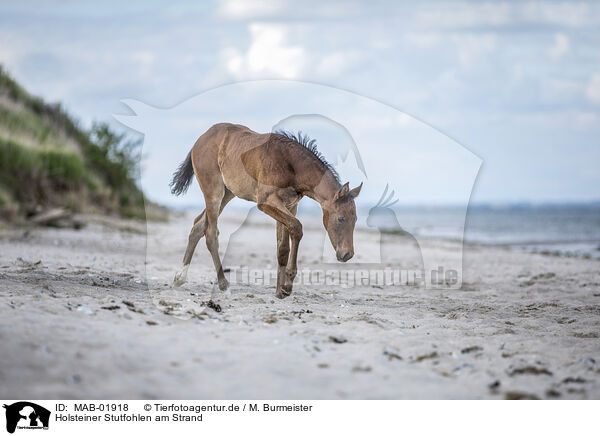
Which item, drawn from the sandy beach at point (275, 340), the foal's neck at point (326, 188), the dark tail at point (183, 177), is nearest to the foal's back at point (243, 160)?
the foal's neck at point (326, 188)

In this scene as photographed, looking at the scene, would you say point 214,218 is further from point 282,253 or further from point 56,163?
point 56,163

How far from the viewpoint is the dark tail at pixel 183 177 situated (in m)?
7.02

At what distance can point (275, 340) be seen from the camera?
4.19m

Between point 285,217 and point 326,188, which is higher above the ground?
point 326,188

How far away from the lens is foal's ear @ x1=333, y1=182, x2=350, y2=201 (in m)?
5.37

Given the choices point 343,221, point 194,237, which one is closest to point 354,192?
point 343,221

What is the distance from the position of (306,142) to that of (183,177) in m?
2.01

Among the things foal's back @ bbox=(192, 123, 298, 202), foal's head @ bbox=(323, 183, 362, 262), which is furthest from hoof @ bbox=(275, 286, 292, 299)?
foal's back @ bbox=(192, 123, 298, 202)

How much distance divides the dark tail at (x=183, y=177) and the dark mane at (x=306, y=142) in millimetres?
1599

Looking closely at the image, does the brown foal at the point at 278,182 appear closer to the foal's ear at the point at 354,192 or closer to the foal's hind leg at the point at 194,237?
the foal's ear at the point at 354,192

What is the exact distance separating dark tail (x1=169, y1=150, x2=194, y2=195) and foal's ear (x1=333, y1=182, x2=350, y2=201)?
7.92 ft

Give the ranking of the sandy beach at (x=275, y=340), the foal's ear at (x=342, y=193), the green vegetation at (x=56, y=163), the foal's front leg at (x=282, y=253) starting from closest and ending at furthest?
the sandy beach at (x=275, y=340) → the foal's ear at (x=342, y=193) → the foal's front leg at (x=282, y=253) → the green vegetation at (x=56, y=163)
